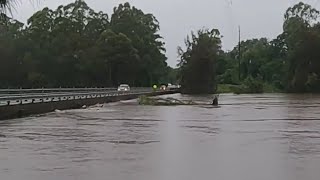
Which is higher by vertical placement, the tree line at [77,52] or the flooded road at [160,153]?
the tree line at [77,52]

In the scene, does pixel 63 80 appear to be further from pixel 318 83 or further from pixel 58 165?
pixel 58 165

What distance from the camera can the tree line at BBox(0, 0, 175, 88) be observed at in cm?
9344

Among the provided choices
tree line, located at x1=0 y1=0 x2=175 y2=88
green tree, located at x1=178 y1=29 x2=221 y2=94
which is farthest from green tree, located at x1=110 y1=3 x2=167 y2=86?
green tree, located at x1=178 y1=29 x2=221 y2=94

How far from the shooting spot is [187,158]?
40.3 ft

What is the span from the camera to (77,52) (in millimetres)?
102938

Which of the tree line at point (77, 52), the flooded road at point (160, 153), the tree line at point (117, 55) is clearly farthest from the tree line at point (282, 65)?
the flooded road at point (160, 153)

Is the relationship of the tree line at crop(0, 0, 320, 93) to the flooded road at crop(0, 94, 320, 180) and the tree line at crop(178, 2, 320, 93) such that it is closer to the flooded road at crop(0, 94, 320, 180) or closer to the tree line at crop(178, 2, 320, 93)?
the tree line at crop(178, 2, 320, 93)

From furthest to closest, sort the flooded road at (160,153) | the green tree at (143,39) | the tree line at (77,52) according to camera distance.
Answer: the green tree at (143,39), the tree line at (77,52), the flooded road at (160,153)

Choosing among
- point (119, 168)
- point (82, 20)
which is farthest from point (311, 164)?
point (82, 20)

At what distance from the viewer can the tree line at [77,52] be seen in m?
93.4

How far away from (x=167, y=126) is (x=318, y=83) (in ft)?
264

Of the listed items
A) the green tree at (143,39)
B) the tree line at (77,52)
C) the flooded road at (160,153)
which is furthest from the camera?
the green tree at (143,39)

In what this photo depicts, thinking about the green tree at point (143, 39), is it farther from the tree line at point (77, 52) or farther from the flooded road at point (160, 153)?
the flooded road at point (160, 153)

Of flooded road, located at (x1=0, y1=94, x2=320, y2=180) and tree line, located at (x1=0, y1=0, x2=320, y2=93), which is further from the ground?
tree line, located at (x1=0, y1=0, x2=320, y2=93)
